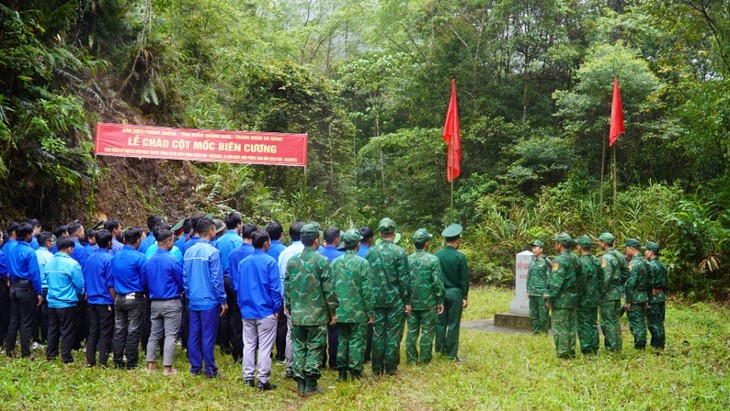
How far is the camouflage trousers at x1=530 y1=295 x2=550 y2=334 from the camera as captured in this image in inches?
424

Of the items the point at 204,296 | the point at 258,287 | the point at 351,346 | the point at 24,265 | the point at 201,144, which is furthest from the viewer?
the point at 201,144

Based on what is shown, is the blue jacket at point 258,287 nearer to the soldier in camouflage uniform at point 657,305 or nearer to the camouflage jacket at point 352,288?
the camouflage jacket at point 352,288

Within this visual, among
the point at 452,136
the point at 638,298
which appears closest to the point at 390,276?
the point at 638,298

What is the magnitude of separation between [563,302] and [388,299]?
8.48 ft

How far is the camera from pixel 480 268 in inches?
742

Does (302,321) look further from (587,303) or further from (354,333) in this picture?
(587,303)

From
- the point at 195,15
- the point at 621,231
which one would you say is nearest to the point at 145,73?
the point at 195,15

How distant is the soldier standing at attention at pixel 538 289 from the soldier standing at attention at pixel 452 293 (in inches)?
116

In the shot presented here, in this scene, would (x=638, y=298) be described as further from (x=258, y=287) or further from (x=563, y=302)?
(x=258, y=287)

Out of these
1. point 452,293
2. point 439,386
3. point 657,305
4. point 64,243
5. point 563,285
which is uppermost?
point 64,243

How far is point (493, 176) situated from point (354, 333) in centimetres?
1679

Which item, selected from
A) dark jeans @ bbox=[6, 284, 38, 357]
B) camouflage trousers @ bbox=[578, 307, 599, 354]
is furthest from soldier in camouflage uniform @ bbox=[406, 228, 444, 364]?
dark jeans @ bbox=[6, 284, 38, 357]

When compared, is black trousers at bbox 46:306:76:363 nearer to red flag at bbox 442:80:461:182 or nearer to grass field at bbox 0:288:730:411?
grass field at bbox 0:288:730:411

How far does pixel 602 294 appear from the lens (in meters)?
8.55
